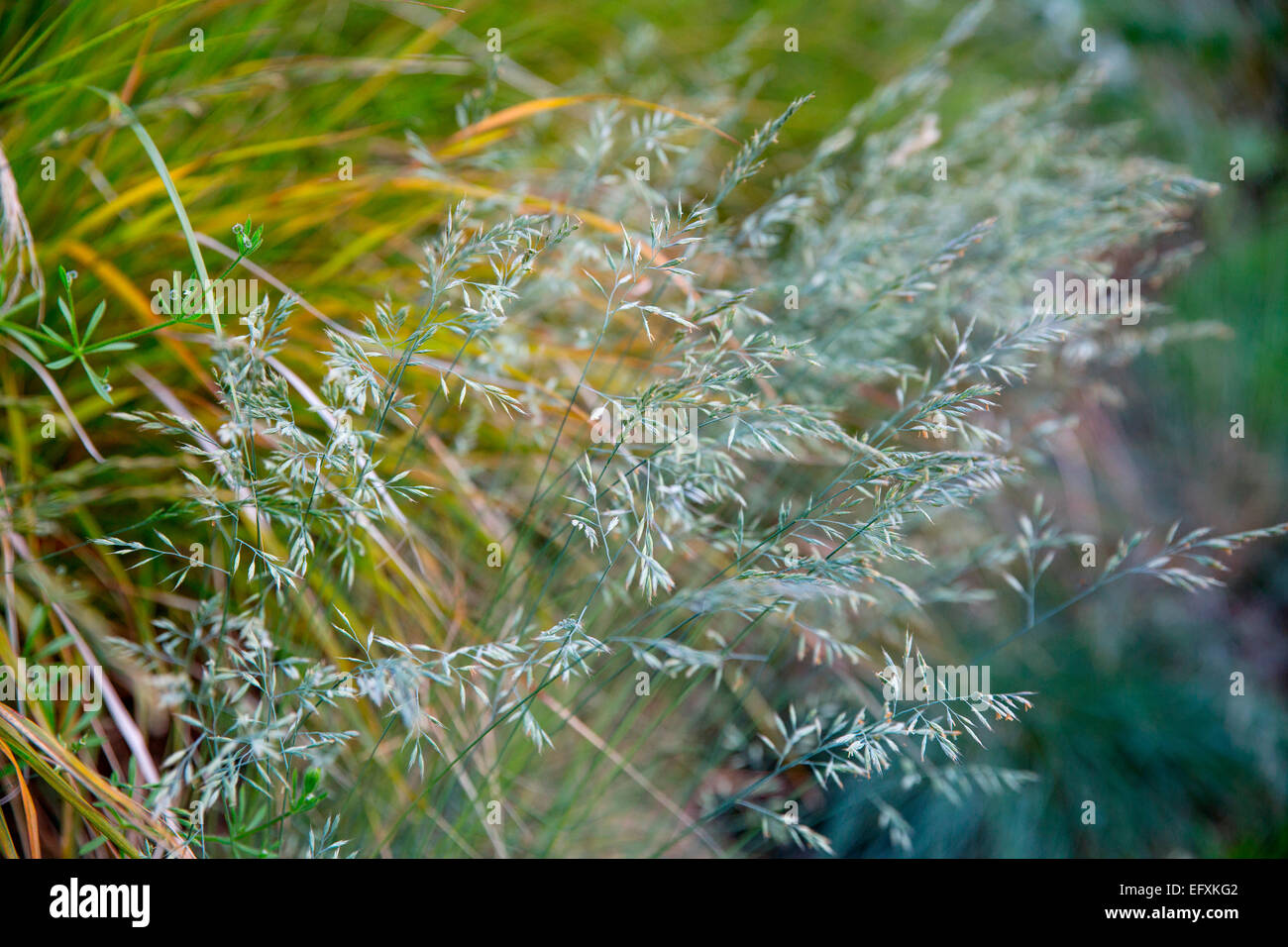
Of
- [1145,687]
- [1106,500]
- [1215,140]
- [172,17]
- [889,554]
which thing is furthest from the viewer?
[1215,140]

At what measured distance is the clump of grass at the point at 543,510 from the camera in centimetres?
93

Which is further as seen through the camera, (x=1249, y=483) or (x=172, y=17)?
(x=1249, y=483)

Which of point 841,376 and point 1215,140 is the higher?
point 1215,140

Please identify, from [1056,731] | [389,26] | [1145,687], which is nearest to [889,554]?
[1056,731]

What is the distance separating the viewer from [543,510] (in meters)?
1.36

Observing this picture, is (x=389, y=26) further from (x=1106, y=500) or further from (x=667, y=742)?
(x=1106, y=500)

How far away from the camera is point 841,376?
1.45 metres

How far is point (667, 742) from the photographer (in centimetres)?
167

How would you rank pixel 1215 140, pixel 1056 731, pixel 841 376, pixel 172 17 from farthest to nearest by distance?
pixel 1215 140 → pixel 1056 731 → pixel 172 17 → pixel 841 376

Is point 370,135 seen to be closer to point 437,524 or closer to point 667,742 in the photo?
point 437,524

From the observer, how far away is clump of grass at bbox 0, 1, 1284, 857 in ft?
3.06

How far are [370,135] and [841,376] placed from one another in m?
1.20
